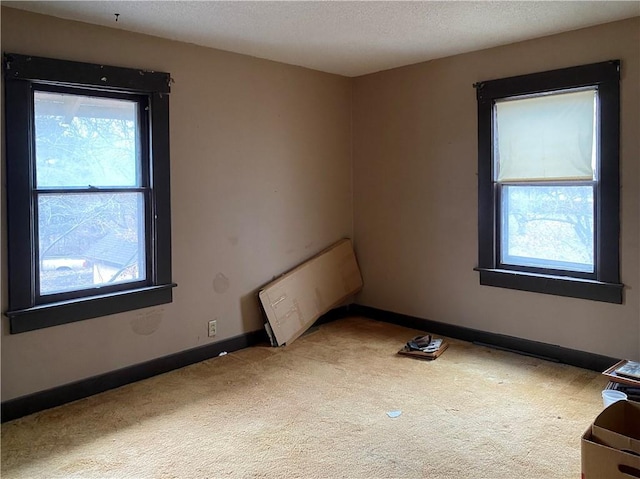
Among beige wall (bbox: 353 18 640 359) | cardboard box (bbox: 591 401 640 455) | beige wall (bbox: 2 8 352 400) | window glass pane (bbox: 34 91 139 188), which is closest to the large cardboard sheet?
beige wall (bbox: 2 8 352 400)

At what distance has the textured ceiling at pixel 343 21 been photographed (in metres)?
3.14

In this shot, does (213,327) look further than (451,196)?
No

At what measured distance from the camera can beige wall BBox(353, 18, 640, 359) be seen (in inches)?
142

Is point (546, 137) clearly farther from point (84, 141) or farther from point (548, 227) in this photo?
point (84, 141)

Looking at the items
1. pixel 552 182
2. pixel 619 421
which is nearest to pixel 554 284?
pixel 552 182

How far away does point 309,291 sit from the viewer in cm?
477

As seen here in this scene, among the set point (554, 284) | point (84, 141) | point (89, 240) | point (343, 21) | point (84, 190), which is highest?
point (343, 21)

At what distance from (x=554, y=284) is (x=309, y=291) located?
200 centimetres

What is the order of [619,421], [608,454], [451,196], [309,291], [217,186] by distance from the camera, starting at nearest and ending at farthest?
[608,454] < [619,421] < [217,186] < [451,196] < [309,291]

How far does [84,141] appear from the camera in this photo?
11.2 ft

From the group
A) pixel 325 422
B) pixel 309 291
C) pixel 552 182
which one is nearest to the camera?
pixel 325 422

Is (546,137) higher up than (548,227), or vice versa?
(546,137)

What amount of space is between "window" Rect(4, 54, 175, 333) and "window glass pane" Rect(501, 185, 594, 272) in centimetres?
263

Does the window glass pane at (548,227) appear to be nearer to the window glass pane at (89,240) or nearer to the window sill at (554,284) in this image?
the window sill at (554,284)
